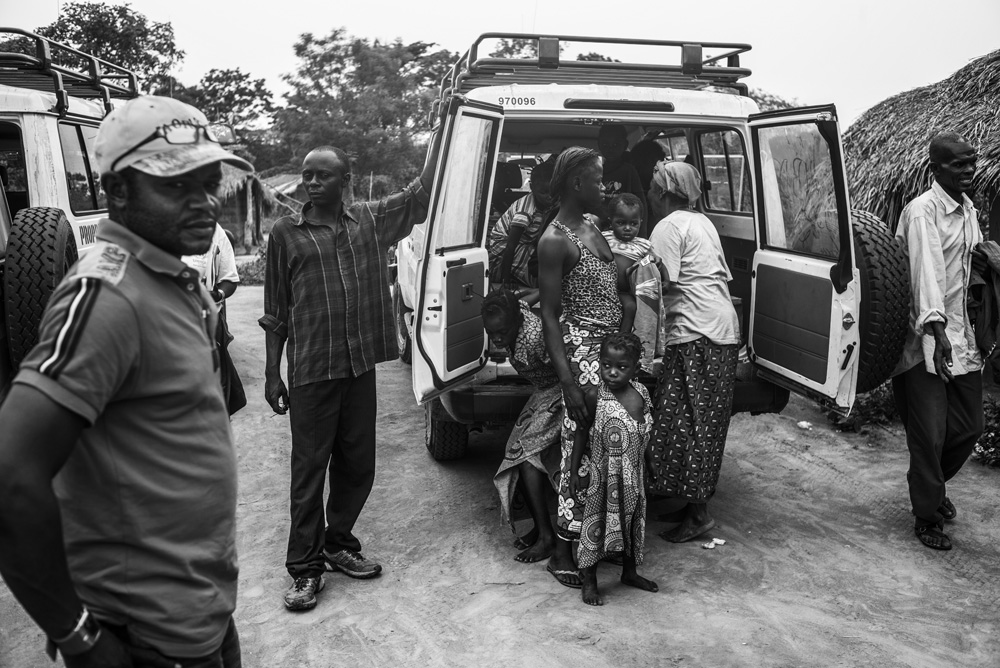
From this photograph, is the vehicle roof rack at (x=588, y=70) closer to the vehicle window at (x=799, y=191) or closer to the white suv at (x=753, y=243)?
the white suv at (x=753, y=243)

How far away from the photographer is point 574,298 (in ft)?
13.1

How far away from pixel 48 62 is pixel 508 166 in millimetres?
3398

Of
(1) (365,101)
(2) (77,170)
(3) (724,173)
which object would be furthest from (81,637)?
(1) (365,101)

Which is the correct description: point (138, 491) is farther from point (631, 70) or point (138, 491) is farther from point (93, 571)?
point (631, 70)

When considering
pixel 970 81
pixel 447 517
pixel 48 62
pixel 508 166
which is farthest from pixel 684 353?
pixel 48 62

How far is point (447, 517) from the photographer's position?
4859mm

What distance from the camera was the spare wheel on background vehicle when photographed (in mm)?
4562

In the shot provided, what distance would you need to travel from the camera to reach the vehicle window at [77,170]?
6.07 m

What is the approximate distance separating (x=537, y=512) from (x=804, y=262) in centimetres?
185

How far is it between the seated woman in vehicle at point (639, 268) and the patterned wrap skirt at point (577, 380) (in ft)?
1.13

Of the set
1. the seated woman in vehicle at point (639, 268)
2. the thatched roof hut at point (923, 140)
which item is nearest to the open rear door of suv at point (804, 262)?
the seated woman in vehicle at point (639, 268)

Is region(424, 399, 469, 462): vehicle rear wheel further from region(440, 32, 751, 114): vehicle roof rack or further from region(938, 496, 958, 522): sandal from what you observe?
region(938, 496, 958, 522): sandal

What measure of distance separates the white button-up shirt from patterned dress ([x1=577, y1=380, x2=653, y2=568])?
163cm

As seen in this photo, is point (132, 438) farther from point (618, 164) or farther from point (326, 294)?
point (618, 164)
